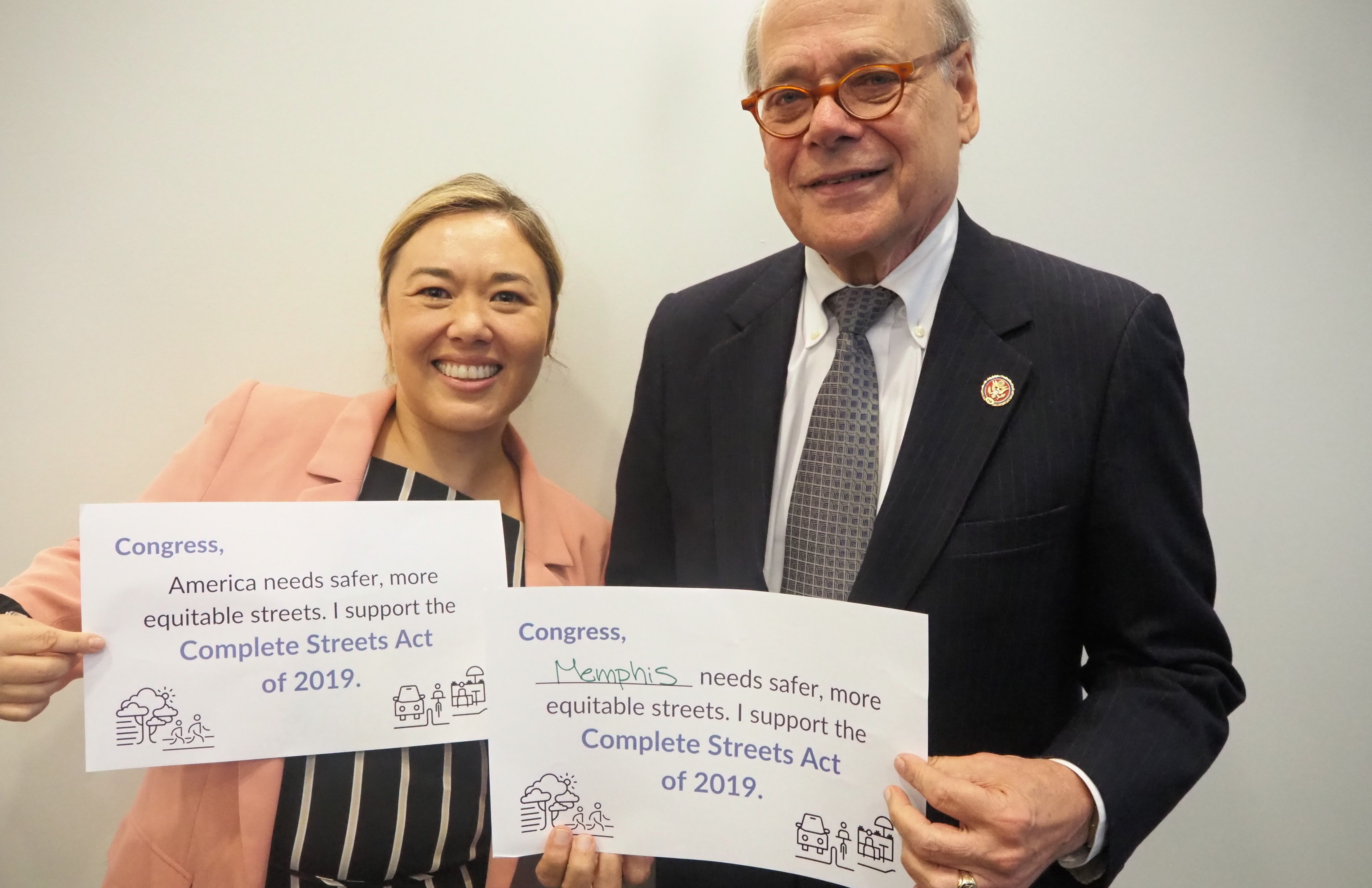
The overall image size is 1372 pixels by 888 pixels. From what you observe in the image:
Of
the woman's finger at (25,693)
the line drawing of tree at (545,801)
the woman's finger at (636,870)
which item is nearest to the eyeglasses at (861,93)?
the line drawing of tree at (545,801)

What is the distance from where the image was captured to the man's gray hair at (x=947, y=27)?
3.96 ft

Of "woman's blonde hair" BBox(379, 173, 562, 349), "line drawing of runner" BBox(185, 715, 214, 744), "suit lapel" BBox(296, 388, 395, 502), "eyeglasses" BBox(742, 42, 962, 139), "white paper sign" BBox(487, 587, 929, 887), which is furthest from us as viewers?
"woman's blonde hair" BBox(379, 173, 562, 349)

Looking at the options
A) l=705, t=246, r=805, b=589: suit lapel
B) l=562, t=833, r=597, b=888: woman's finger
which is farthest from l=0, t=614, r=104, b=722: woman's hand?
l=705, t=246, r=805, b=589: suit lapel

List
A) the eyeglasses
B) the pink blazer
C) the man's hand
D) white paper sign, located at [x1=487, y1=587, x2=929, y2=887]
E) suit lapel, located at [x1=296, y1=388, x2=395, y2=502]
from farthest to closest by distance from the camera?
suit lapel, located at [x1=296, y1=388, x2=395, y2=502]
the pink blazer
the eyeglasses
white paper sign, located at [x1=487, y1=587, x2=929, y2=887]
the man's hand

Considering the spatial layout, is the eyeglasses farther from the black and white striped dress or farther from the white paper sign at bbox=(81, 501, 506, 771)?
the black and white striped dress

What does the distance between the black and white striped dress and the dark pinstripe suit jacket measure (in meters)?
0.61

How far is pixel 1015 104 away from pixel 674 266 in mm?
748

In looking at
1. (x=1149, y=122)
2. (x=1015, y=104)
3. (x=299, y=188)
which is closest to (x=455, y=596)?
(x=299, y=188)

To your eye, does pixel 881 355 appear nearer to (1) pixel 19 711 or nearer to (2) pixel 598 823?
(2) pixel 598 823

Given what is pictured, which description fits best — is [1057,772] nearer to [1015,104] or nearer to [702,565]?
[702,565]

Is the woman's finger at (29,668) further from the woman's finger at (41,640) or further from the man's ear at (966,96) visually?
the man's ear at (966,96)

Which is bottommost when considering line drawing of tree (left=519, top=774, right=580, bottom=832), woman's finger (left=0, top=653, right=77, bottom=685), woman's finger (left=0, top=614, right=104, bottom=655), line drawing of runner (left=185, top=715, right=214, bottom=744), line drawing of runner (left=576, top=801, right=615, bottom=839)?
line drawing of runner (left=576, top=801, right=615, bottom=839)

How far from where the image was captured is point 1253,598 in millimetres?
1813

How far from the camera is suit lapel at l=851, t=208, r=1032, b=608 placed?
3.75 feet
